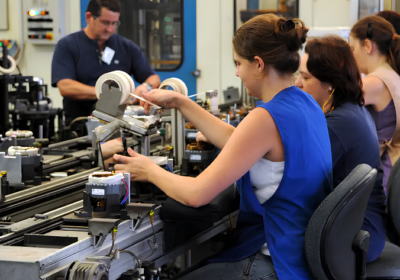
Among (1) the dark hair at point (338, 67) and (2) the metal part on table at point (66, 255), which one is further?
(1) the dark hair at point (338, 67)

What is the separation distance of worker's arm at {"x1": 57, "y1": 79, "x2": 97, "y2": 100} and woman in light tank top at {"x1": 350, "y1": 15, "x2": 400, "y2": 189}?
1643mm

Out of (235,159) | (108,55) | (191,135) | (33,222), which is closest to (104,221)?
(33,222)

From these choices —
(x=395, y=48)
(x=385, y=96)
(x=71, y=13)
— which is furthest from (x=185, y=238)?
(x=71, y=13)

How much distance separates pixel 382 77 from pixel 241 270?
134 cm

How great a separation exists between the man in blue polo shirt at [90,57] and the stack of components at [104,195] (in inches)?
75.9

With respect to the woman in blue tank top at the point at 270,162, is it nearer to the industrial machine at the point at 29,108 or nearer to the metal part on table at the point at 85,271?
the metal part on table at the point at 85,271

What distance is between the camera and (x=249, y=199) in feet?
4.72

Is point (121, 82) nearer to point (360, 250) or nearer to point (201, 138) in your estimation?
point (201, 138)

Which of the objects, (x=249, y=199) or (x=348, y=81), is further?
(x=348, y=81)

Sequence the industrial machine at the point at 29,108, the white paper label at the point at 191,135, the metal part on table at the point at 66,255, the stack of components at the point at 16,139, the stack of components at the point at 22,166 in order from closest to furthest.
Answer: the metal part on table at the point at 66,255, the stack of components at the point at 22,166, the stack of components at the point at 16,139, the white paper label at the point at 191,135, the industrial machine at the point at 29,108

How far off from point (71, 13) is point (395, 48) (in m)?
3.47

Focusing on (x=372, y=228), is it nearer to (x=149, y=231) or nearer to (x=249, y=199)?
(x=249, y=199)

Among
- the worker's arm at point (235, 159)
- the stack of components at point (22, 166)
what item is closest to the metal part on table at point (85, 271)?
the worker's arm at point (235, 159)

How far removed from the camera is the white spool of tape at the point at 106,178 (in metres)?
1.23
